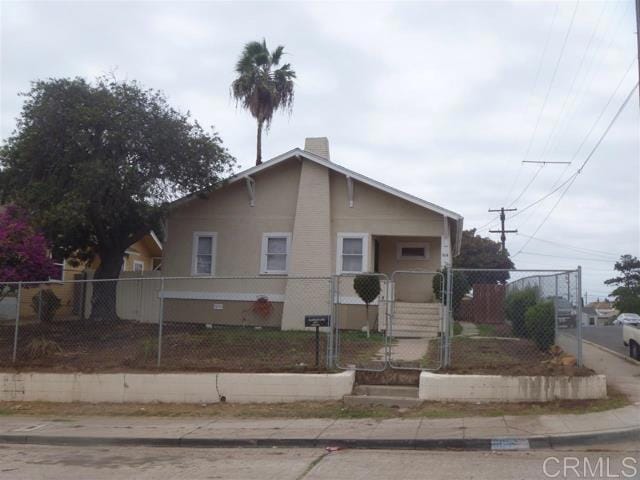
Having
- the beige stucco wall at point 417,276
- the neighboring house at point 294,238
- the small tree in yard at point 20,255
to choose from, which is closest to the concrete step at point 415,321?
the neighboring house at point 294,238

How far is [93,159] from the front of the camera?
16000 mm

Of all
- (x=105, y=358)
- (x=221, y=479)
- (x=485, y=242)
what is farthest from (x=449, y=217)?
(x=485, y=242)

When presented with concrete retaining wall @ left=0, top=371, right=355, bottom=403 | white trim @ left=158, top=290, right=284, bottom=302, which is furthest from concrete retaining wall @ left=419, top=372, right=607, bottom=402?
white trim @ left=158, top=290, right=284, bottom=302

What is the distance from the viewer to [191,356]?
1262 centimetres

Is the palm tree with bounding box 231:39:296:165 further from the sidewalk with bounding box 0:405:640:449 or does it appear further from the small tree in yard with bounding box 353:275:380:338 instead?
the sidewalk with bounding box 0:405:640:449

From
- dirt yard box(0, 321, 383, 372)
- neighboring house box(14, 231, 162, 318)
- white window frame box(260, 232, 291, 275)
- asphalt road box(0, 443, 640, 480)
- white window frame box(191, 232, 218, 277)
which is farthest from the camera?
white window frame box(191, 232, 218, 277)

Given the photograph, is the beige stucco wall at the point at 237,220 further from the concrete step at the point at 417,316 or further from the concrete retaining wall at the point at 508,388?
the concrete retaining wall at the point at 508,388

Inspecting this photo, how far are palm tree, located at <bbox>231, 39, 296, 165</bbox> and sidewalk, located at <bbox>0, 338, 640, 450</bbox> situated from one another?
693 inches

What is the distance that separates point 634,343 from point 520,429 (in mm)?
7794

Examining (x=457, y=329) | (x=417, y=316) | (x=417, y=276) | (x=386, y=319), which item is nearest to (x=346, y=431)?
(x=386, y=319)

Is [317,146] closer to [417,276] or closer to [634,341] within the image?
[417,276]

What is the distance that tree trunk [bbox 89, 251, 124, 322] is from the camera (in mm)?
17141

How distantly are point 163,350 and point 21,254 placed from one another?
4.01 meters

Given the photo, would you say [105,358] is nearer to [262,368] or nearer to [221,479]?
[262,368]
